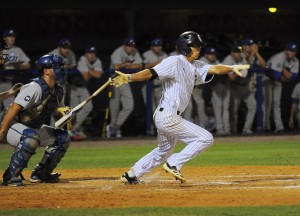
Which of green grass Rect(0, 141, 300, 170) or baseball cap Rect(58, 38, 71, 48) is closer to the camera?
green grass Rect(0, 141, 300, 170)

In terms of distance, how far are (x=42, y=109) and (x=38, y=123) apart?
7.8 inches

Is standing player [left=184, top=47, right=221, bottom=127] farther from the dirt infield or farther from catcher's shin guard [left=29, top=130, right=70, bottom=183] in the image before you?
catcher's shin guard [left=29, top=130, right=70, bottom=183]

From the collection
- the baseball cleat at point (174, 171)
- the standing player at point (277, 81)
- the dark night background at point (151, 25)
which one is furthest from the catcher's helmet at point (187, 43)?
the dark night background at point (151, 25)

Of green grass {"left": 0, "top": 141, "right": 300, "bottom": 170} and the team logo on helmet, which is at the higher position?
the team logo on helmet

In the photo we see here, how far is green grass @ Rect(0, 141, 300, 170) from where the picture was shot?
1111cm

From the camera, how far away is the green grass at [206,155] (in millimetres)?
11109

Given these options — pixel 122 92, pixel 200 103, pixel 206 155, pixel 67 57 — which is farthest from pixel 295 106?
pixel 67 57

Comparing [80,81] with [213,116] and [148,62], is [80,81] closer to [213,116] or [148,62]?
[148,62]

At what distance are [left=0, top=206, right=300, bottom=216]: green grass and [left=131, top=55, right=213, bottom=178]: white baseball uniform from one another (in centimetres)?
153

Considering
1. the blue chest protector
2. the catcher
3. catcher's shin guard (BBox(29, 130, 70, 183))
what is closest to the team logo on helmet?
the catcher

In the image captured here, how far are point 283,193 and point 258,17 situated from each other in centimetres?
1099

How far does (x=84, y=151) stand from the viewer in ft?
43.7

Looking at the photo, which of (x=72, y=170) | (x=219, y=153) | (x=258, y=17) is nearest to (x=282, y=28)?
(x=258, y=17)

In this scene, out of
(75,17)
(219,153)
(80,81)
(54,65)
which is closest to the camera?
(54,65)
